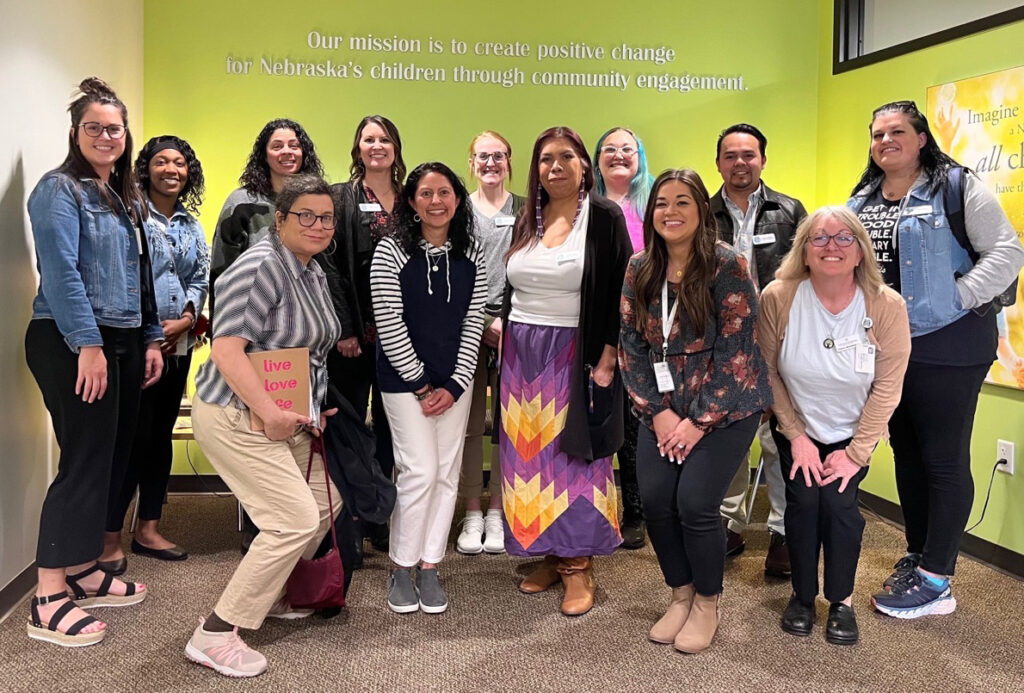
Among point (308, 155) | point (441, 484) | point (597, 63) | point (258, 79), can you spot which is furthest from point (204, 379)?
point (597, 63)

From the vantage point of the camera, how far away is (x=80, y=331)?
273 cm

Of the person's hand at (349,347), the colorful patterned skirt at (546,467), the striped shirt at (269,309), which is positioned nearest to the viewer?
the striped shirt at (269,309)

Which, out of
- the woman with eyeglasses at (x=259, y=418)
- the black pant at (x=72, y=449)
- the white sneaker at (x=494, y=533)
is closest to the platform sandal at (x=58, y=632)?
the black pant at (x=72, y=449)

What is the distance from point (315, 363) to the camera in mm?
2742

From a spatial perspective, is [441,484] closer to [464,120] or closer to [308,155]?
[308,155]

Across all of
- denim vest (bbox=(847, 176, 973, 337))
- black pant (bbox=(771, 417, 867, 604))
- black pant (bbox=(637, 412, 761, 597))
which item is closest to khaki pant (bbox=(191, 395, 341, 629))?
black pant (bbox=(637, 412, 761, 597))

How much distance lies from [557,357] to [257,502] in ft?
3.65

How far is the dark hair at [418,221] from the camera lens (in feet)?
9.77

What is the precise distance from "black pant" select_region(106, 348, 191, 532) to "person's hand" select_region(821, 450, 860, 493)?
259 centimetres

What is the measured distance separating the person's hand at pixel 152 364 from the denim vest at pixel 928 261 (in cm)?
276

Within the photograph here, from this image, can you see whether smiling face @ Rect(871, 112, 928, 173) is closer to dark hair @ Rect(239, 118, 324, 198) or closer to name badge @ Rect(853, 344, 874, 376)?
name badge @ Rect(853, 344, 874, 376)

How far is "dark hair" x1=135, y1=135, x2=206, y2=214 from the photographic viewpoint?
3633 mm

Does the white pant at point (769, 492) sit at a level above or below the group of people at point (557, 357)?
below

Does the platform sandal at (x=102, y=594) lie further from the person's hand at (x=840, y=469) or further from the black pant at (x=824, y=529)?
the person's hand at (x=840, y=469)
